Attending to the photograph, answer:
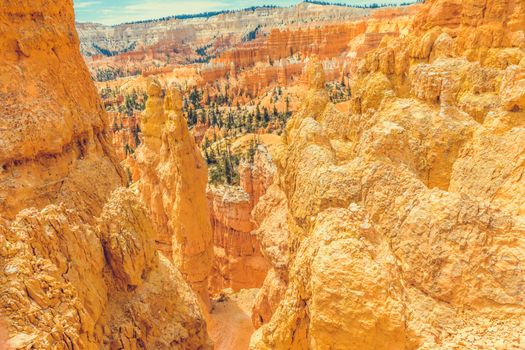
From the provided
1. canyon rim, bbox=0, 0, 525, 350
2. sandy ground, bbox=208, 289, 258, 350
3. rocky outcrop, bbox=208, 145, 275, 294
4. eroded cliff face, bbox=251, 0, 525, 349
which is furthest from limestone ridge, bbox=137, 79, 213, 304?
eroded cliff face, bbox=251, 0, 525, 349

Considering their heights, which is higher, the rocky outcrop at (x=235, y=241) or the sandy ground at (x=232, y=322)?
the rocky outcrop at (x=235, y=241)

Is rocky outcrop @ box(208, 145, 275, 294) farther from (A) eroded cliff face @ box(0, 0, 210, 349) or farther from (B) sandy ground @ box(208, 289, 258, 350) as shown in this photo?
(A) eroded cliff face @ box(0, 0, 210, 349)

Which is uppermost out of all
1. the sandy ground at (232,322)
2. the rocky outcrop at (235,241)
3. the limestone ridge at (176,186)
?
the limestone ridge at (176,186)

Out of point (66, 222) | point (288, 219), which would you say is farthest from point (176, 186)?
point (66, 222)

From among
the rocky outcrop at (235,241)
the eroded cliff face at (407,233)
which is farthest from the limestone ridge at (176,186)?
the eroded cliff face at (407,233)

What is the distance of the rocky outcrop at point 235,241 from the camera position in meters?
18.2

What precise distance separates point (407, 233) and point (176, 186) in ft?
33.5

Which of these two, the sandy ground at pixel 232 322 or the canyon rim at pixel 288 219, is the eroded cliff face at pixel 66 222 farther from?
the sandy ground at pixel 232 322

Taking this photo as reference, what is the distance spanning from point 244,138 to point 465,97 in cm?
2597

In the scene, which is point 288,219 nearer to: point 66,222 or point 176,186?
point 66,222

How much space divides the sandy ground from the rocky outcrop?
126 cm

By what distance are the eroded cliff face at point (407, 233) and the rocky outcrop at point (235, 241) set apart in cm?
572

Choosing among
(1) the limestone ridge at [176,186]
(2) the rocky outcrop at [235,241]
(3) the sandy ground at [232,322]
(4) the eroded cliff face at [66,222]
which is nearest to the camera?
(4) the eroded cliff face at [66,222]

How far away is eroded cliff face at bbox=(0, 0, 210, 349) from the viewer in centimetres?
461
